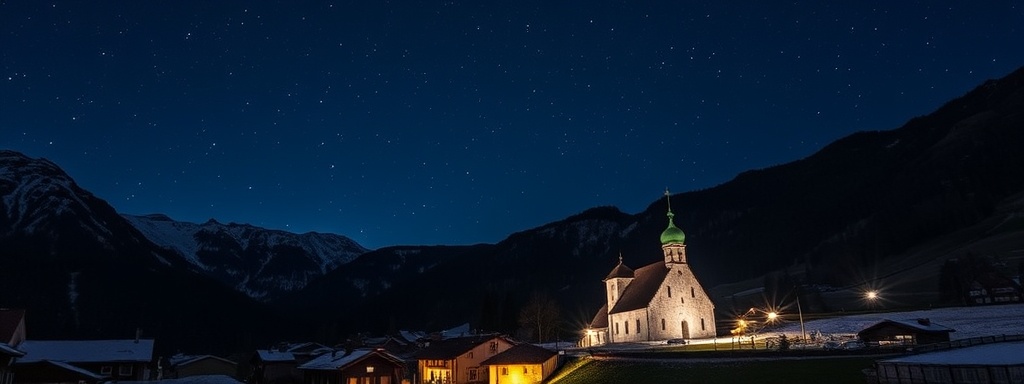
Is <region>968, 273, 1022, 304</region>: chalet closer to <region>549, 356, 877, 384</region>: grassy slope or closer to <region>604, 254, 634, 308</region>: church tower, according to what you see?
<region>604, 254, 634, 308</region>: church tower

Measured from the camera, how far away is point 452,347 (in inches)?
3135

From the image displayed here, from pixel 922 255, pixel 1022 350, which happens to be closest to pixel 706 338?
pixel 1022 350

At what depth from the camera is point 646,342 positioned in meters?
76.6

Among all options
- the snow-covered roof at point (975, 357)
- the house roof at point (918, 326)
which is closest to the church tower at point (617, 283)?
the house roof at point (918, 326)

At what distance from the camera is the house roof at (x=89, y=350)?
232ft

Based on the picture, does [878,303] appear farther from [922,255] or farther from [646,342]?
[646,342]

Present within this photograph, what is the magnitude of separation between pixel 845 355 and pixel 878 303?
348 feet

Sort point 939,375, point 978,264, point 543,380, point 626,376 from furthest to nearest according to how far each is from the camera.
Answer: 1. point 978,264
2. point 543,380
3. point 626,376
4. point 939,375

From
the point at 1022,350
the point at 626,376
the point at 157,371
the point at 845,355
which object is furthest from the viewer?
the point at 157,371

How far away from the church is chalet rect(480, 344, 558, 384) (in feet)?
52.3

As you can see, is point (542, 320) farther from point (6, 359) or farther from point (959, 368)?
point (959, 368)

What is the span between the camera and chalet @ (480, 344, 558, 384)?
66312 millimetres

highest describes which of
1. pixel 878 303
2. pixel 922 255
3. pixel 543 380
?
pixel 922 255

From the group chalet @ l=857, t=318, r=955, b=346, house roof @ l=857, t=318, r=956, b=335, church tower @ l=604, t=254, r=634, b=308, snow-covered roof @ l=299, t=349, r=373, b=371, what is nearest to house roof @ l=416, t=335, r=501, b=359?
snow-covered roof @ l=299, t=349, r=373, b=371
